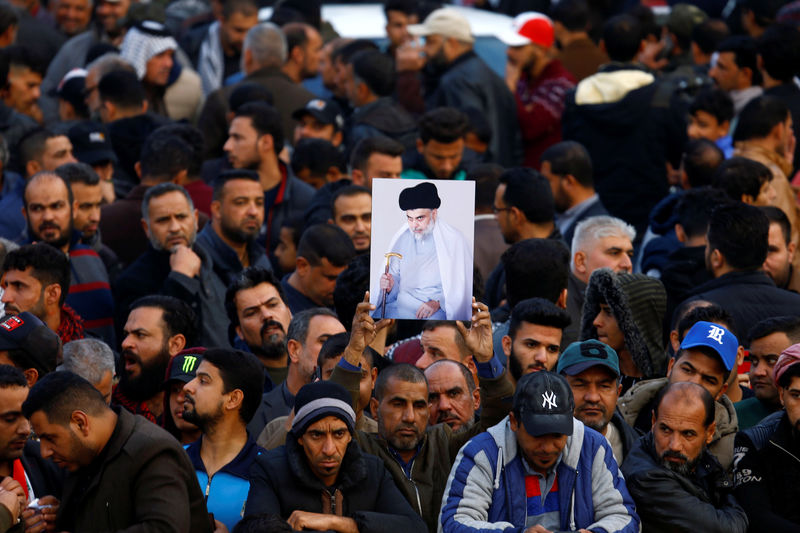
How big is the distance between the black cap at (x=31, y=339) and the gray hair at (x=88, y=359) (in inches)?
6.6

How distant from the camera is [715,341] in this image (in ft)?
22.1

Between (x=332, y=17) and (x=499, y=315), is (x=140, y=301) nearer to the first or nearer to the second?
(x=499, y=315)

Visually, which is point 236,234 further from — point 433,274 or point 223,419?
point 433,274

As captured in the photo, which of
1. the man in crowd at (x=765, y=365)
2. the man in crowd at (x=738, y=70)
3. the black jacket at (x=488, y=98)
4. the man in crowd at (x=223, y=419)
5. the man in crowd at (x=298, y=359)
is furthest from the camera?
the black jacket at (x=488, y=98)

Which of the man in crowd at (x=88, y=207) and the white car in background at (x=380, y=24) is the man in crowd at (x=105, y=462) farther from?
the white car in background at (x=380, y=24)

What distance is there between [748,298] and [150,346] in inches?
127

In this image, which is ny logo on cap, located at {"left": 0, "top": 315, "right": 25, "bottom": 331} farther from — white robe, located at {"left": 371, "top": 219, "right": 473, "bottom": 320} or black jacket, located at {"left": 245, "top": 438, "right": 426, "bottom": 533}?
white robe, located at {"left": 371, "top": 219, "right": 473, "bottom": 320}

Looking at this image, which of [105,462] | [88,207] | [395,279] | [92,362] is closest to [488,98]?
[88,207]

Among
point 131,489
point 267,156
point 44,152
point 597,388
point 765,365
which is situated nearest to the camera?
point 131,489

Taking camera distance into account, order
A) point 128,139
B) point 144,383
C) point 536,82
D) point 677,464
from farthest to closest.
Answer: point 536,82, point 128,139, point 144,383, point 677,464

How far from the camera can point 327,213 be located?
376 inches

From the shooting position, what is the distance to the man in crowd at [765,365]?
6.97m

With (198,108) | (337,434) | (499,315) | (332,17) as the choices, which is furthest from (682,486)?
(332,17)

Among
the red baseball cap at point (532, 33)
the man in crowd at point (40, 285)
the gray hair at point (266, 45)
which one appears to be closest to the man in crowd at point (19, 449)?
the man in crowd at point (40, 285)
